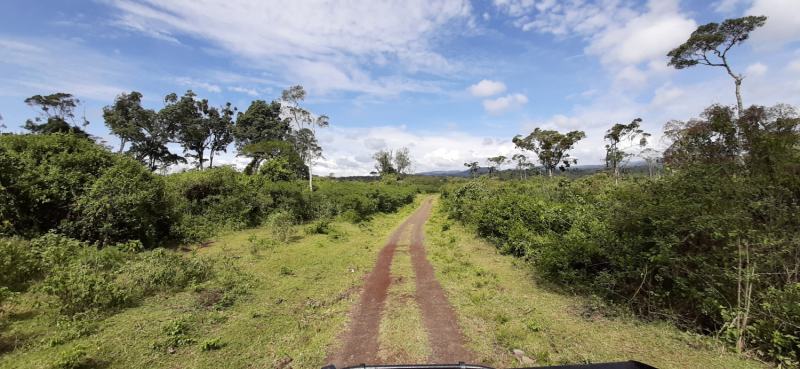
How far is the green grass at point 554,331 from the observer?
13.5 feet

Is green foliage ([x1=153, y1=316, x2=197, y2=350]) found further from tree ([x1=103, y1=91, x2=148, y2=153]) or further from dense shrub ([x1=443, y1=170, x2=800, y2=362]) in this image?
tree ([x1=103, y1=91, x2=148, y2=153])

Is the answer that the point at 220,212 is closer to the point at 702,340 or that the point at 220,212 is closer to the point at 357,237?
the point at 357,237

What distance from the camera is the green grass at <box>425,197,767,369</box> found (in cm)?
411

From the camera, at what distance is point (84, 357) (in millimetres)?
4020

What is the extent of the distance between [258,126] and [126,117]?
12684 mm

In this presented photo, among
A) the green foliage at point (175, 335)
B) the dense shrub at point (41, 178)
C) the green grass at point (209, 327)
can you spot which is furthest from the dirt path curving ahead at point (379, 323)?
the dense shrub at point (41, 178)

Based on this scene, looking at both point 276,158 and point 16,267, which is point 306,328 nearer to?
point 16,267

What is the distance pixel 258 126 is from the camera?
128ft

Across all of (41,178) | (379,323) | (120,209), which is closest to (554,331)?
(379,323)

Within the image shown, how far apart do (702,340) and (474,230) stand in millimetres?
10057

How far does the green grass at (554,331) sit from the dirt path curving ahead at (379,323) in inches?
11.0

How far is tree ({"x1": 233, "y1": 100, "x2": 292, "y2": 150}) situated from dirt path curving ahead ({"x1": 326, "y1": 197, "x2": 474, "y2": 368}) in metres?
34.0

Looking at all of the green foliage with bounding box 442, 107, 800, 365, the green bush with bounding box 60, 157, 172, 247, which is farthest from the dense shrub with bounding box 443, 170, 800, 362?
the green bush with bounding box 60, 157, 172, 247

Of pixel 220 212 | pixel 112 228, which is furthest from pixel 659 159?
pixel 220 212
